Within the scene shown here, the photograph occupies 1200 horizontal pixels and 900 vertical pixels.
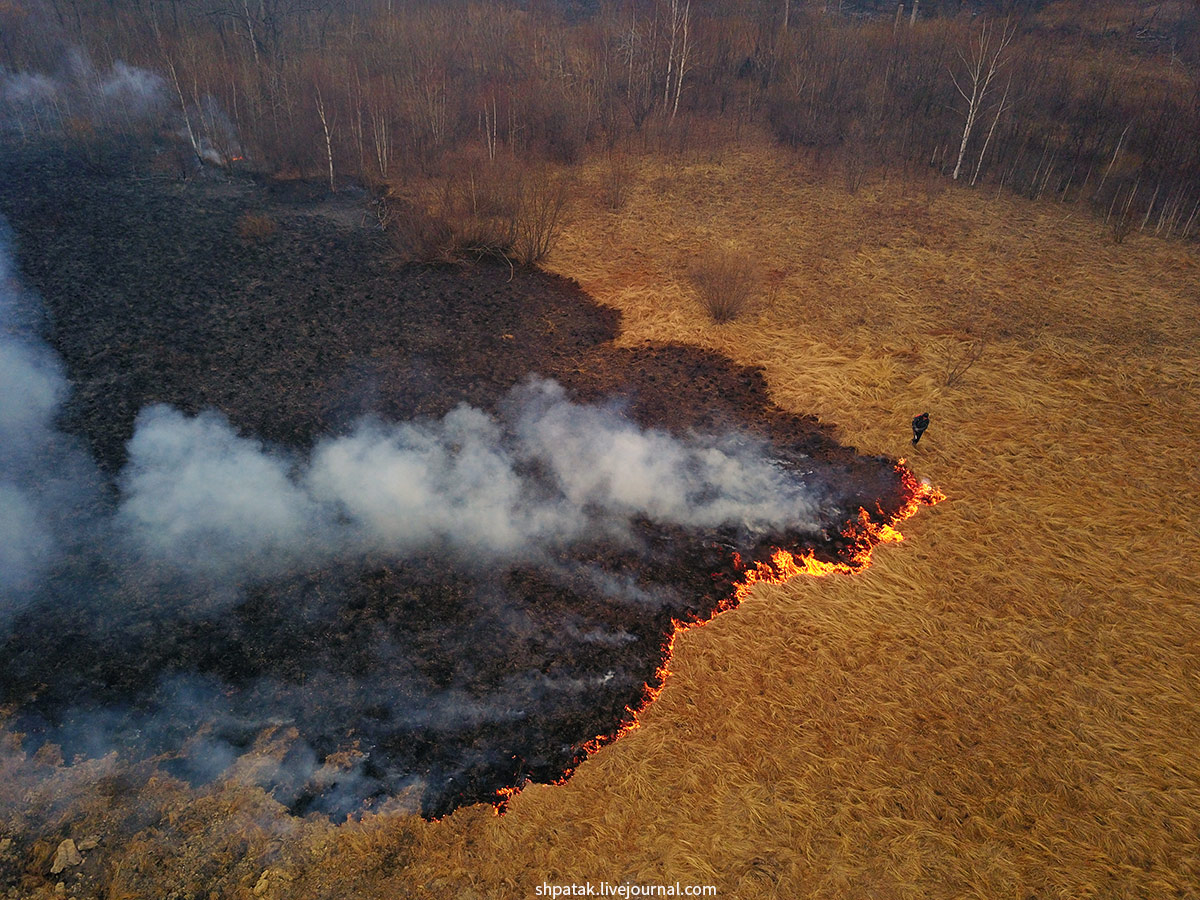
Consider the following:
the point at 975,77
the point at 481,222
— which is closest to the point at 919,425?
the point at 481,222

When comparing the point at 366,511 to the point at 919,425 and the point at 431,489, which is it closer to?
the point at 431,489

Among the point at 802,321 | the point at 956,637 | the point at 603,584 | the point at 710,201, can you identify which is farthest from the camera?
the point at 710,201

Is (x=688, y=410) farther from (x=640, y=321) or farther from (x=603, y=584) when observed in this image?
(x=603, y=584)

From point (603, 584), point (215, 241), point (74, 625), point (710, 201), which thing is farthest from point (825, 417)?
point (215, 241)

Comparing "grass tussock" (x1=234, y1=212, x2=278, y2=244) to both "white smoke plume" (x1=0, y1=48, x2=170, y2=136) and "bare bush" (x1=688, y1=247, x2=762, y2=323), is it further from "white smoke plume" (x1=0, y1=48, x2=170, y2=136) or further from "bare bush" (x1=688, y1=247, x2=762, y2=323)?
"bare bush" (x1=688, y1=247, x2=762, y2=323)

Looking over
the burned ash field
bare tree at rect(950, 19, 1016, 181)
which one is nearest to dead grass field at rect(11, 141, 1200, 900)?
the burned ash field

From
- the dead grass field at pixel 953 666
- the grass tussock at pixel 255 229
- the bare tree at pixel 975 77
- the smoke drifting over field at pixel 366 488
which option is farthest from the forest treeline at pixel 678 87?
the smoke drifting over field at pixel 366 488
